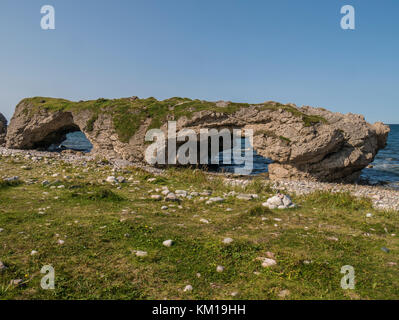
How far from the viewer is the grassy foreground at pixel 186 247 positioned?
4551mm

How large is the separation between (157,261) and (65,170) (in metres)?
12.5

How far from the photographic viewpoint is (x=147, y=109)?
22922 mm

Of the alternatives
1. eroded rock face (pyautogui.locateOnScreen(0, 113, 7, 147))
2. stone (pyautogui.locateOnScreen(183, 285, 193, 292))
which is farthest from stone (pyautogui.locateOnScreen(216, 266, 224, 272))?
eroded rock face (pyautogui.locateOnScreen(0, 113, 7, 147))

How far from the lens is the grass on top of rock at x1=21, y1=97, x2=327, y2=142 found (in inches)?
821

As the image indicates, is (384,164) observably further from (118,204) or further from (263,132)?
(118,204)

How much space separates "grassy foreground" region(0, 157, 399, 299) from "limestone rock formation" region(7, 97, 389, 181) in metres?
9.20

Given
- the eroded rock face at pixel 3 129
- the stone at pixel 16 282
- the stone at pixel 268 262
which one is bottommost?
the stone at pixel 268 262

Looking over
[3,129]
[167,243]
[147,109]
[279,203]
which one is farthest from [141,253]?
[3,129]

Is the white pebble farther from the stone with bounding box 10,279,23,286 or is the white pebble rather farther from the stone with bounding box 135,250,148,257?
the stone with bounding box 10,279,23,286

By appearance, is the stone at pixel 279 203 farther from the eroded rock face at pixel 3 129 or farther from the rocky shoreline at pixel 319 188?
the eroded rock face at pixel 3 129

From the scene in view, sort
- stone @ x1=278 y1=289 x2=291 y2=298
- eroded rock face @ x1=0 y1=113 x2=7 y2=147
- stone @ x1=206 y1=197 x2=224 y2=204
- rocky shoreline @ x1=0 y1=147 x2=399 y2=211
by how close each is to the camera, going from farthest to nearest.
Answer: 1. eroded rock face @ x1=0 y1=113 x2=7 y2=147
2. rocky shoreline @ x1=0 y1=147 x2=399 y2=211
3. stone @ x1=206 y1=197 x2=224 y2=204
4. stone @ x1=278 y1=289 x2=291 y2=298

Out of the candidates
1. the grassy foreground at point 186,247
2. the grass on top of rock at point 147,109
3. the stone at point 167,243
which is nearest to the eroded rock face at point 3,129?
the grass on top of rock at point 147,109

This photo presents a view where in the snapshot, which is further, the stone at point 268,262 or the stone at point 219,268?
the stone at point 268,262

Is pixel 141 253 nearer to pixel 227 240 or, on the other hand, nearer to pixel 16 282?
pixel 227 240
